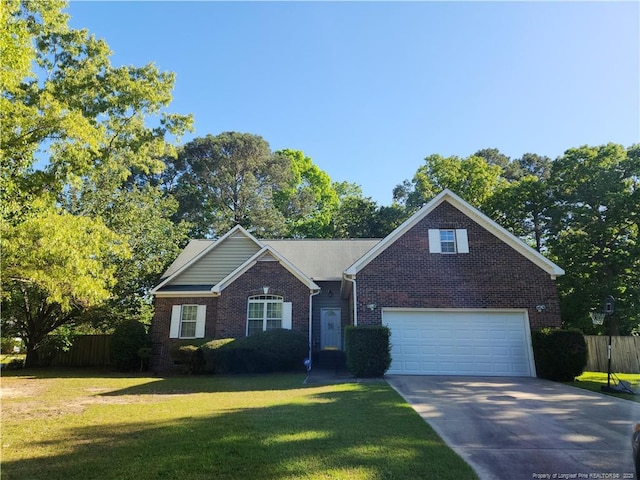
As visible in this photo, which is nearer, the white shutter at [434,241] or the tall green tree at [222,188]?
the white shutter at [434,241]

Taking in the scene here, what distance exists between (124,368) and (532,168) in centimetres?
3926

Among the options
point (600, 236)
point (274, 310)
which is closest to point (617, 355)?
point (600, 236)

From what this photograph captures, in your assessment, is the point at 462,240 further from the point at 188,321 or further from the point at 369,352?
the point at 188,321

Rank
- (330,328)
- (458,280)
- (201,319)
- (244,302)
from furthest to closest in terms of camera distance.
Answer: (330,328) < (201,319) < (244,302) < (458,280)

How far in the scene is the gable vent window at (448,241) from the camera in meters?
14.4

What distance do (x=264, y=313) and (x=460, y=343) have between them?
7699 millimetres

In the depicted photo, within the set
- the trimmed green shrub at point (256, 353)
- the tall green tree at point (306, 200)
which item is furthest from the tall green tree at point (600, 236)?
the tall green tree at point (306, 200)

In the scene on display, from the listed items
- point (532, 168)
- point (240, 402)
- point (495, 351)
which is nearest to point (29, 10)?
point (240, 402)

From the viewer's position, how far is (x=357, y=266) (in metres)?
14.2

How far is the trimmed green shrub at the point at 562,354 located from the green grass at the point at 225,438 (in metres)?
6.39

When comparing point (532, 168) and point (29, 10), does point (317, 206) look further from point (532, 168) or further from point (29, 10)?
point (29, 10)

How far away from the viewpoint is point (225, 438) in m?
5.57

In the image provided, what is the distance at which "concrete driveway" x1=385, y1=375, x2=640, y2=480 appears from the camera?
4.61 meters

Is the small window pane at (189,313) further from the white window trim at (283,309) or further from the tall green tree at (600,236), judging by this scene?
the tall green tree at (600,236)
